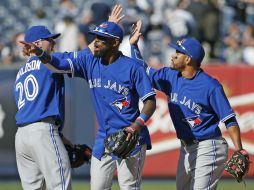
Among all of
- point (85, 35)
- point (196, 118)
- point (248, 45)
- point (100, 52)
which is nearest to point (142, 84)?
point (100, 52)

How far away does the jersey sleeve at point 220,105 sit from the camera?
7969mm

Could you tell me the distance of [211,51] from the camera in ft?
56.1

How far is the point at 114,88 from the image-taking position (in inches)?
311

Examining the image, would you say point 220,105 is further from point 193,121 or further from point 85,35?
point 85,35

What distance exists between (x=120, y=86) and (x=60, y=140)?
2.77ft

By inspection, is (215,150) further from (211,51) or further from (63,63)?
(211,51)

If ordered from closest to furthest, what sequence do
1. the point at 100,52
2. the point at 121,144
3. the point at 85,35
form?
the point at 121,144
the point at 100,52
the point at 85,35

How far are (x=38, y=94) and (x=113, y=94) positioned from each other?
78 cm

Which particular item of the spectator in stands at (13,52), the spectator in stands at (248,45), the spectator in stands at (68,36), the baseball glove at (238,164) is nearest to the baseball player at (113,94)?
the baseball glove at (238,164)

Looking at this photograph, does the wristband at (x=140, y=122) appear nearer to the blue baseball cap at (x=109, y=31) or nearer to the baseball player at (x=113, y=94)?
the baseball player at (x=113, y=94)

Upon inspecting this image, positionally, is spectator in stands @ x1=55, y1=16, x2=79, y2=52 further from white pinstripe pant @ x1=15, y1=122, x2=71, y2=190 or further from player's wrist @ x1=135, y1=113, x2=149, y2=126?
player's wrist @ x1=135, y1=113, x2=149, y2=126

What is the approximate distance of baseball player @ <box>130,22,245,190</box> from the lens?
319 inches

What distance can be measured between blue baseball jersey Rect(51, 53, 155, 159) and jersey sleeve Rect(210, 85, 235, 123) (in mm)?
719

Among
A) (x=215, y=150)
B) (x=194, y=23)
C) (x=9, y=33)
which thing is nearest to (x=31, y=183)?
(x=215, y=150)
